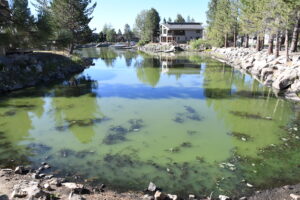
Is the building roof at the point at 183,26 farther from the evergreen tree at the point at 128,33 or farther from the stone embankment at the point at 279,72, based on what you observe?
the stone embankment at the point at 279,72

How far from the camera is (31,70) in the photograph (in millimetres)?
27812

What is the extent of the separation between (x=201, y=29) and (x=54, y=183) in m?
95.7

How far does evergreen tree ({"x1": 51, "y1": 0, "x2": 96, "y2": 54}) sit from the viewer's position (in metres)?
43.1

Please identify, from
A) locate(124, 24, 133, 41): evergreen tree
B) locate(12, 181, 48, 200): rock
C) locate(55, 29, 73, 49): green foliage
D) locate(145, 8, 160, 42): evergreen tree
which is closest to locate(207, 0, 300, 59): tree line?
locate(12, 181, 48, 200): rock

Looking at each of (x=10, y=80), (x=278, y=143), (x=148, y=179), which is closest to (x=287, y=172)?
(x=278, y=143)

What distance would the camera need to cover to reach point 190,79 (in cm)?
2995

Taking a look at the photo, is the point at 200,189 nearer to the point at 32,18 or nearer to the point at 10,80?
the point at 10,80

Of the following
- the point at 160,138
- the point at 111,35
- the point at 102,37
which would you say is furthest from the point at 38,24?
the point at 102,37

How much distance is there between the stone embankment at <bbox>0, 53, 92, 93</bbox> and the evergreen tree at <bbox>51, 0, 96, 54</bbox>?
10315mm

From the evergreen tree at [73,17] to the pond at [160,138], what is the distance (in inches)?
938

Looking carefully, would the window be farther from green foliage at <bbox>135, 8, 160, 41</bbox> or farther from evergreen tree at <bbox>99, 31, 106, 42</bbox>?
evergreen tree at <bbox>99, 31, 106, 42</bbox>

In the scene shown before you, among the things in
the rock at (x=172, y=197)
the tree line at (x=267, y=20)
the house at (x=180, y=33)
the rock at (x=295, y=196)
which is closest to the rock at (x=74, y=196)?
the rock at (x=172, y=197)

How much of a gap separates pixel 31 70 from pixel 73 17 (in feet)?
63.6

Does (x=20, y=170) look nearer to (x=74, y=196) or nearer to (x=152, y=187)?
(x=74, y=196)
